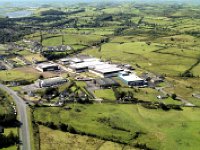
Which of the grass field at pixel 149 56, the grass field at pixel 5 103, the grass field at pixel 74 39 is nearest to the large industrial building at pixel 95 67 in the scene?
the grass field at pixel 149 56

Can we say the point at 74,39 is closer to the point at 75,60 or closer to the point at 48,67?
the point at 75,60

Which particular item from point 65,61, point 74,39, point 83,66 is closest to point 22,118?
point 83,66

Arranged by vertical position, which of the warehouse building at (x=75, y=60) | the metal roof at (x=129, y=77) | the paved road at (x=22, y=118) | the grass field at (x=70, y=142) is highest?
the metal roof at (x=129, y=77)

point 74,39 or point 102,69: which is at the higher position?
point 74,39

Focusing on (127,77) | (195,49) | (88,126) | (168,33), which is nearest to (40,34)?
(168,33)

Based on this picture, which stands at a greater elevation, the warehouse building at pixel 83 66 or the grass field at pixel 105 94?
the warehouse building at pixel 83 66

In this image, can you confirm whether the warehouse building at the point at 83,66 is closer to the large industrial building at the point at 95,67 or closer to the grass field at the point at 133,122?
the large industrial building at the point at 95,67

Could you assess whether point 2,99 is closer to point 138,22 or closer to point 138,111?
point 138,111

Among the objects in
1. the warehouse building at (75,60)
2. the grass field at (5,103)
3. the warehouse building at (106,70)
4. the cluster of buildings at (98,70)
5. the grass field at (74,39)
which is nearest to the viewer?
the grass field at (5,103)
